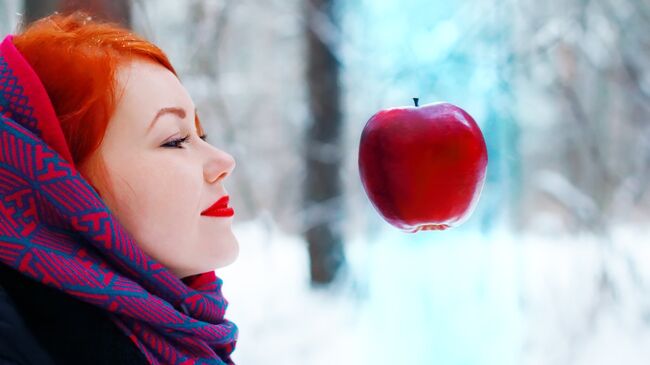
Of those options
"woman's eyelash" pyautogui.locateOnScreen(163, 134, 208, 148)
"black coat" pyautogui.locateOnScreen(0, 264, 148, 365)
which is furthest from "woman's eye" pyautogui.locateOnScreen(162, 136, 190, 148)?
"black coat" pyautogui.locateOnScreen(0, 264, 148, 365)

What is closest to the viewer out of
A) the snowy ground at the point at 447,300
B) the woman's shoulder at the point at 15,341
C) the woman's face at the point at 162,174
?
the woman's shoulder at the point at 15,341

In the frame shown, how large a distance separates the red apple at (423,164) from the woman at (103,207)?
0.52 ft

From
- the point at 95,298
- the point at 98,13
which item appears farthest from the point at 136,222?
the point at 98,13

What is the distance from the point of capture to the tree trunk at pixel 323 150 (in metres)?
1.94

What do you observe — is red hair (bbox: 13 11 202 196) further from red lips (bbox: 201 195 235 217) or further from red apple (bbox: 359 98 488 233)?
red apple (bbox: 359 98 488 233)

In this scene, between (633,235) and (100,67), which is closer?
(100,67)

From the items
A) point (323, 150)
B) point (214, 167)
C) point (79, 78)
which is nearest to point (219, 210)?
point (214, 167)

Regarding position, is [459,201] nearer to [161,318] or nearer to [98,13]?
[161,318]

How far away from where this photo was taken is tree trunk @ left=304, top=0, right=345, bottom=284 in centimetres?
194

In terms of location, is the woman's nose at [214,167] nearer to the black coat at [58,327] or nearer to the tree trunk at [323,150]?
the black coat at [58,327]

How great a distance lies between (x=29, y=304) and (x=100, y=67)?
222mm

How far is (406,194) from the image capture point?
0.70 metres

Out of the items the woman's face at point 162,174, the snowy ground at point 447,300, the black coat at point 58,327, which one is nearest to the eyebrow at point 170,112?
the woman's face at point 162,174

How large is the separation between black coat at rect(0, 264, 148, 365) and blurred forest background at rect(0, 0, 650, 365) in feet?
4.20
